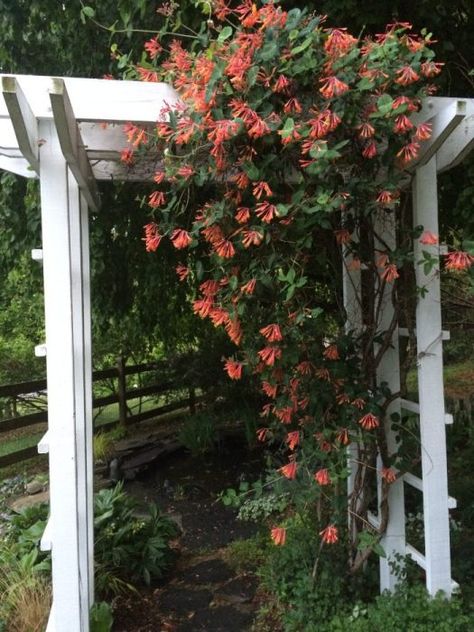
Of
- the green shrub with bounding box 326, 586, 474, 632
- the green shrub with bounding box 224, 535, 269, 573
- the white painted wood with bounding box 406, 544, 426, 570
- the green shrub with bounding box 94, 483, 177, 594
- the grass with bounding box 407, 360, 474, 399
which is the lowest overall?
the green shrub with bounding box 224, 535, 269, 573

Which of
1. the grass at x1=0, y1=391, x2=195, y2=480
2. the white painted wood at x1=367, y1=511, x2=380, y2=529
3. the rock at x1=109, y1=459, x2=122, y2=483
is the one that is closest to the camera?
the white painted wood at x1=367, y1=511, x2=380, y2=529

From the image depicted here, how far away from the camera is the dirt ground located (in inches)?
117

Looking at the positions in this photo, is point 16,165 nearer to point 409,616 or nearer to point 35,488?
point 409,616

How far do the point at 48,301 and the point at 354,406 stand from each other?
48.3 inches

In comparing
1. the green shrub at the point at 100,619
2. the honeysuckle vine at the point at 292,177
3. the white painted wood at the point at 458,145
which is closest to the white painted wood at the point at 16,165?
Answer: the honeysuckle vine at the point at 292,177

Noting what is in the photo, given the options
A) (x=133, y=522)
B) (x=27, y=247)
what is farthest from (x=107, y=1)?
(x=133, y=522)

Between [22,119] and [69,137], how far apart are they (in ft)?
0.54

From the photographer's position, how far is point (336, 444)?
2.30 m

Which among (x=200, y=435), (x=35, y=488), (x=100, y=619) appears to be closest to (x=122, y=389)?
(x=200, y=435)

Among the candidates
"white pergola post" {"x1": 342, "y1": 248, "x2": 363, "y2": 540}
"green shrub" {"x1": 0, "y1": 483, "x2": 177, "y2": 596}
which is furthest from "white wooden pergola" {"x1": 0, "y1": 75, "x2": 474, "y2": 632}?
"green shrub" {"x1": 0, "y1": 483, "x2": 177, "y2": 596}

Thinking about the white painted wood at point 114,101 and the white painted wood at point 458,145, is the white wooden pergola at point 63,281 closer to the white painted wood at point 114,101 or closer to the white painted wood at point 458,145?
the white painted wood at point 114,101

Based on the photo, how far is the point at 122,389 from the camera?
7566 millimetres

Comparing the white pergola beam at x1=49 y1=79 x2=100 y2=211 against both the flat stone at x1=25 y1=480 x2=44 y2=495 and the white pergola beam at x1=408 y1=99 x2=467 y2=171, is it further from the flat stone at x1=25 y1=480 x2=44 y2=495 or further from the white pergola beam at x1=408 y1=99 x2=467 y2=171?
the flat stone at x1=25 y1=480 x2=44 y2=495

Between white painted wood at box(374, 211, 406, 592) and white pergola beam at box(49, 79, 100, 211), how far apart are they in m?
1.30
